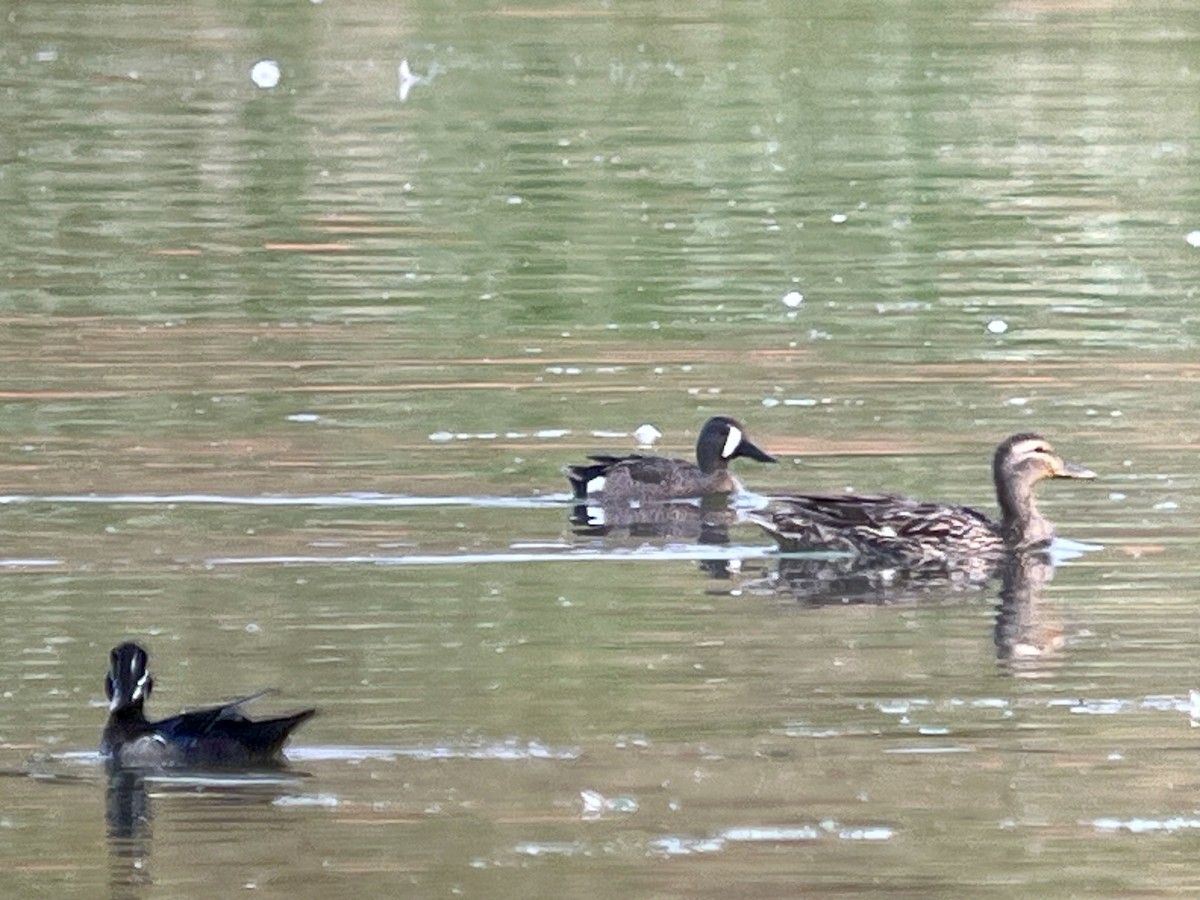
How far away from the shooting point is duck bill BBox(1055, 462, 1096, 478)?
12.3 meters

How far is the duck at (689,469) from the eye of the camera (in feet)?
41.3

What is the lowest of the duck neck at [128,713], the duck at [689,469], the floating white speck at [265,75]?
the duck neck at [128,713]

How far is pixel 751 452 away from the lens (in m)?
13.1

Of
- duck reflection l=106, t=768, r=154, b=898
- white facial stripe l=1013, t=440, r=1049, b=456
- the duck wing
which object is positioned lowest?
duck reflection l=106, t=768, r=154, b=898

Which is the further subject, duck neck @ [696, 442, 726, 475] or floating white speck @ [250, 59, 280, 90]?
floating white speck @ [250, 59, 280, 90]

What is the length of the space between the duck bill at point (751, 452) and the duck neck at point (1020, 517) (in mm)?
1183

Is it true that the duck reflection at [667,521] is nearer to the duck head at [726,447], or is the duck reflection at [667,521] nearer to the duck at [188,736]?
the duck head at [726,447]

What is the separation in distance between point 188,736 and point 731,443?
4.57 metres

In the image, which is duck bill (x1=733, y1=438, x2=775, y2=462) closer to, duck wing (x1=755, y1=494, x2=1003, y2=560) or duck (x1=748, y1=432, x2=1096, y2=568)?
duck (x1=748, y1=432, x2=1096, y2=568)

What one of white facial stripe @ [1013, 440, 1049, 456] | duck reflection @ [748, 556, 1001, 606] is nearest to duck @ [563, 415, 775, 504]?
duck reflection @ [748, 556, 1001, 606]

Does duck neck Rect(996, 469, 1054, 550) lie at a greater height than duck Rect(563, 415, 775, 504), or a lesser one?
lesser

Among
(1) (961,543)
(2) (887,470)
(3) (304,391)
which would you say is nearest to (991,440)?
(2) (887,470)

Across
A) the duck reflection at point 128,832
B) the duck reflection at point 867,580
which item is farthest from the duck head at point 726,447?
the duck reflection at point 128,832

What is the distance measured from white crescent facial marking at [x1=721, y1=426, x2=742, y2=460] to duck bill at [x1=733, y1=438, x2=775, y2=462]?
15 mm
